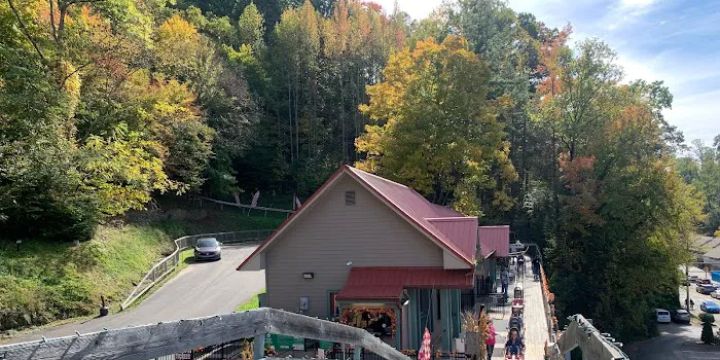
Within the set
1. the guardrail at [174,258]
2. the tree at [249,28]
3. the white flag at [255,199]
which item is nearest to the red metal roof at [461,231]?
the guardrail at [174,258]

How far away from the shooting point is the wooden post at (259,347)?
370cm

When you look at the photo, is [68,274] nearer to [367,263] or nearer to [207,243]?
[207,243]

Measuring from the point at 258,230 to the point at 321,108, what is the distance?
1668 cm

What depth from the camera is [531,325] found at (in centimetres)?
2177

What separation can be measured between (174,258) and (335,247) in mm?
14553

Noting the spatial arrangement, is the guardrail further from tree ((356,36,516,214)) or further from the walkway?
the walkway

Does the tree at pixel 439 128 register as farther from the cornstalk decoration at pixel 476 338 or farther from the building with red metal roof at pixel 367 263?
the cornstalk decoration at pixel 476 338

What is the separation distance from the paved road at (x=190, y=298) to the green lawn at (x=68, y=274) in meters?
0.93

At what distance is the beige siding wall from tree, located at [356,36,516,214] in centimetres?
1650

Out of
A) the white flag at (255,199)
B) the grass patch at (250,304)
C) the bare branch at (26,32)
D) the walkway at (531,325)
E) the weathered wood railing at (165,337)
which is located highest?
the bare branch at (26,32)

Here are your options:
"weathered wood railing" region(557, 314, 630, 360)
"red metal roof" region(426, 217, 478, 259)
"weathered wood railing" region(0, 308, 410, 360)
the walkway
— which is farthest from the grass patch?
"weathered wood railing" region(0, 308, 410, 360)

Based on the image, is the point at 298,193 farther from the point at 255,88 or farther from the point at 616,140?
the point at 616,140

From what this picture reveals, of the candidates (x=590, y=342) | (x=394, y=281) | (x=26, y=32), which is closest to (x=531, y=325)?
(x=394, y=281)

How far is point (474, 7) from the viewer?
5800 cm
